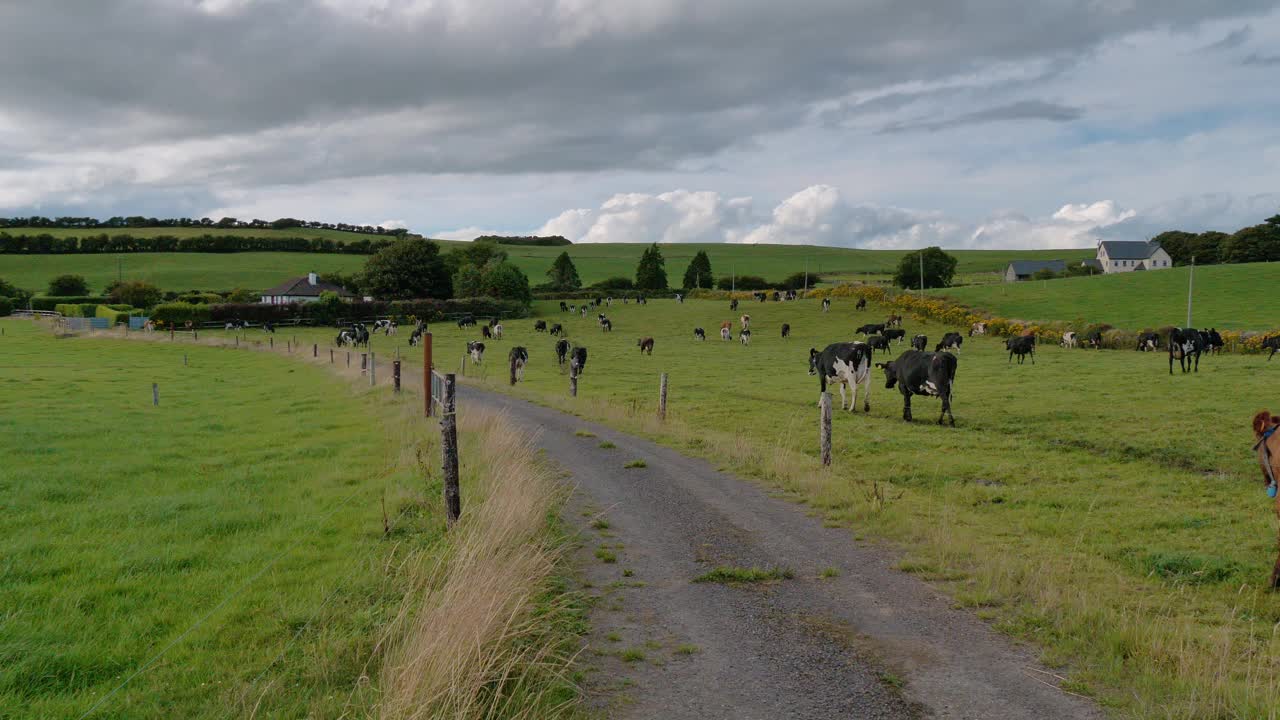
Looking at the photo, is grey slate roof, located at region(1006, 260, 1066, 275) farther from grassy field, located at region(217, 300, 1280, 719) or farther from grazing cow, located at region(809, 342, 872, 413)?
grazing cow, located at region(809, 342, 872, 413)

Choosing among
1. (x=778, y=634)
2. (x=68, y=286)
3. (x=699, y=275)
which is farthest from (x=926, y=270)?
(x=68, y=286)

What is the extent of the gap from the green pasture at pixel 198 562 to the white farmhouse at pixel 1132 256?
469 feet

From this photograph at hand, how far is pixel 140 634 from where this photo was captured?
7.06 m

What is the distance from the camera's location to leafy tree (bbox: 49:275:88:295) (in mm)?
108375

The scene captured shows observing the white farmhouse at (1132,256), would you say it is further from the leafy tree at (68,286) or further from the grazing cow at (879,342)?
the leafy tree at (68,286)

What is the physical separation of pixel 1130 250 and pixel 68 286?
161 m

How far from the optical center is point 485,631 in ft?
19.7

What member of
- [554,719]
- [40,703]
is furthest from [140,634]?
[554,719]

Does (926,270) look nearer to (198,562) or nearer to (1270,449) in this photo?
(1270,449)

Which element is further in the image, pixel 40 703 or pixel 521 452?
pixel 521 452

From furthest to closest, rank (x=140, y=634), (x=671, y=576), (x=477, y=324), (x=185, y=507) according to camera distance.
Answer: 1. (x=477, y=324)
2. (x=185, y=507)
3. (x=671, y=576)
4. (x=140, y=634)

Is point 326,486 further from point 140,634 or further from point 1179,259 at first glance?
point 1179,259

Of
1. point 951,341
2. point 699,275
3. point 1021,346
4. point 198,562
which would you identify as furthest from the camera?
point 699,275

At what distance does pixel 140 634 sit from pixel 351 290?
108 meters
